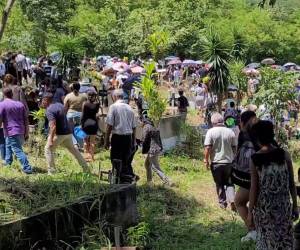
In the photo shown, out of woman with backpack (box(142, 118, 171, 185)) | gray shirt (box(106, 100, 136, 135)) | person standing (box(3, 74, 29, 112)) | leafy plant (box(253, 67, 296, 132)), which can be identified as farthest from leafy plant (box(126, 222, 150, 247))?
leafy plant (box(253, 67, 296, 132))

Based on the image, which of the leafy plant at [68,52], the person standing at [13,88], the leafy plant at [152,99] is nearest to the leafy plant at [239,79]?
the leafy plant at [68,52]

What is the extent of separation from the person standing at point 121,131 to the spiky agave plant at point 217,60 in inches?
270

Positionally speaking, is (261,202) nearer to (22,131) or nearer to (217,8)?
(22,131)

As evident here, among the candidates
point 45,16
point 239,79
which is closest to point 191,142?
point 239,79

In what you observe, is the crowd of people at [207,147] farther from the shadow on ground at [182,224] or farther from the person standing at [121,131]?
the shadow on ground at [182,224]

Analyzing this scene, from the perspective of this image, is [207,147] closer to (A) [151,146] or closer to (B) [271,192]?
(A) [151,146]

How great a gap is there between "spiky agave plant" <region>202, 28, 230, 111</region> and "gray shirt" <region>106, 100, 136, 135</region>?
710cm

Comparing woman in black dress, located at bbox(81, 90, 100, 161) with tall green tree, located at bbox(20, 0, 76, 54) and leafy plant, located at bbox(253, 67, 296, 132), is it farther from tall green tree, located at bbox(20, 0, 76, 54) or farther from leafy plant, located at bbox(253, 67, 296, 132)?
tall green tree, located at bbox(20, 0, 76, 54)

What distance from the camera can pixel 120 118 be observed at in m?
9.24

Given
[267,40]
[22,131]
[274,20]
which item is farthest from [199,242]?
[274,20]

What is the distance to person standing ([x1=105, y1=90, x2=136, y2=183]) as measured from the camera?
30.3 ft

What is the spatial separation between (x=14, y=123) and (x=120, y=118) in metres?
Answer: 1.54

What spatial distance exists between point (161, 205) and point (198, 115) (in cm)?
1087

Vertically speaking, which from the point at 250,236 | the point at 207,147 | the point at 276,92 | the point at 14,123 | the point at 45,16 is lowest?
the point at 250,236
